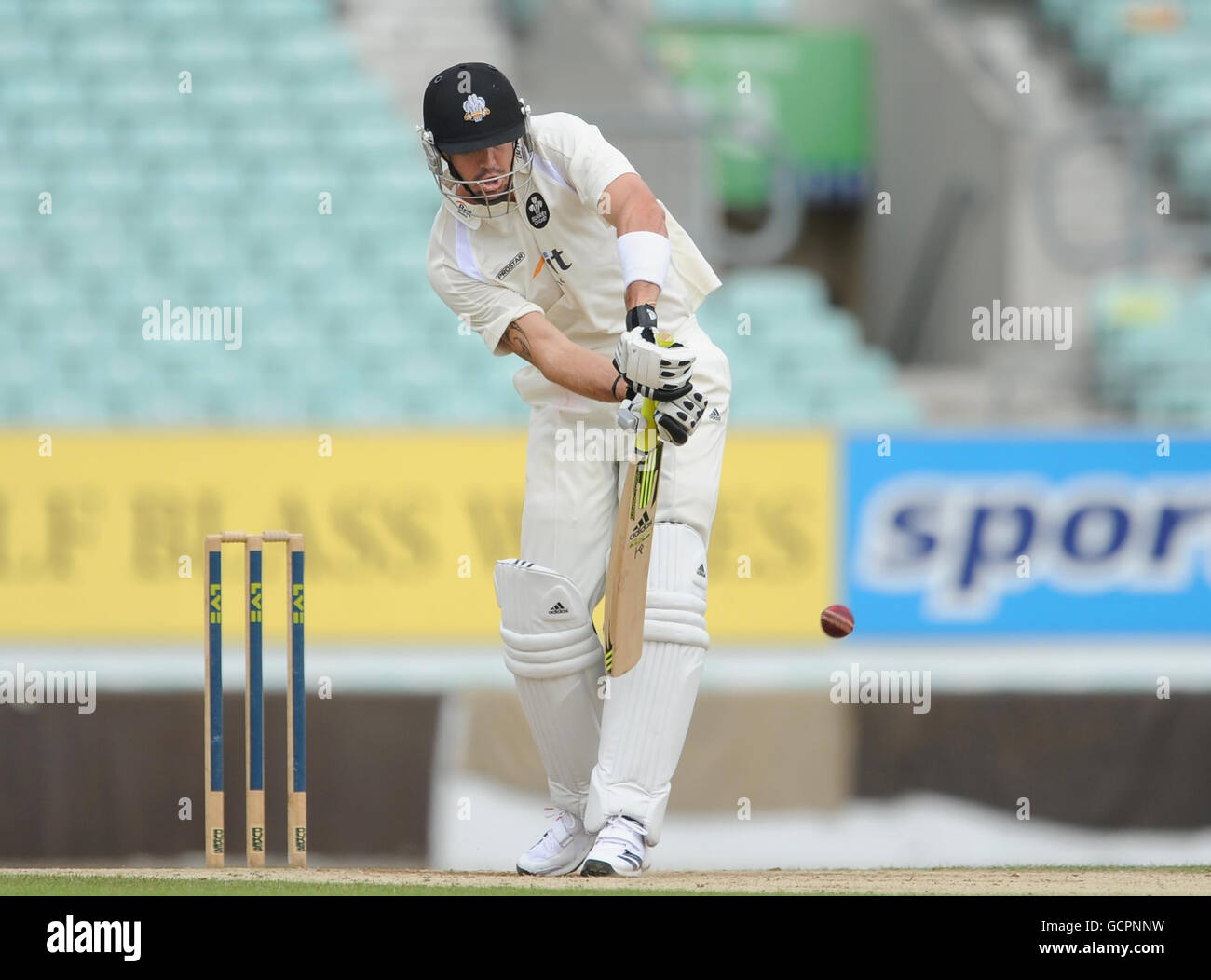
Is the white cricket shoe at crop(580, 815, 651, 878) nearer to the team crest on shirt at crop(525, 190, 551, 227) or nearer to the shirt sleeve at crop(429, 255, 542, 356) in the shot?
Answer: the shirt sleeve at crop(429, 255, 542, 356)

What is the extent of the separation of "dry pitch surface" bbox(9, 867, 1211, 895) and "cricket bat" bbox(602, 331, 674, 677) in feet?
1.44

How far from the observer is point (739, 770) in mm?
6250

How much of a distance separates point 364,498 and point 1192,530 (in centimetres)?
275

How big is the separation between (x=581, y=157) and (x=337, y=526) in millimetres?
2676

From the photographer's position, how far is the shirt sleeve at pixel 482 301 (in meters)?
3.78

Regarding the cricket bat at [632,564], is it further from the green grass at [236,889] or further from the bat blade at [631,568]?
the green grass at [236,889]

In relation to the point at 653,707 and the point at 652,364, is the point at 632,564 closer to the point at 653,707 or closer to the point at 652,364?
the point at 653,707

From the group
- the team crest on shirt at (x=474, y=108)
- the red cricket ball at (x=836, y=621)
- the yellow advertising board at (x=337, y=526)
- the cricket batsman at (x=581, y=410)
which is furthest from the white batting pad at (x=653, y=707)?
the yellow advertising board at (x=337, y=526)

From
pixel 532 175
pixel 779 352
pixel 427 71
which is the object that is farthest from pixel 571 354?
pixel 427 71

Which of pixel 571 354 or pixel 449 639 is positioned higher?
pixel 571 354

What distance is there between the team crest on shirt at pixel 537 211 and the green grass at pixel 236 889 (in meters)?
1.31

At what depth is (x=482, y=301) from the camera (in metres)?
3.83

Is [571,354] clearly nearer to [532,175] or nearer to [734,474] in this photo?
[532,175]

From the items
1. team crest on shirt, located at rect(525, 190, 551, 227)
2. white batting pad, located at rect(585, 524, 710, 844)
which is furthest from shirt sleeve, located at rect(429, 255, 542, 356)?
white batting pad, located at rect(585, 524, 710, 844)
